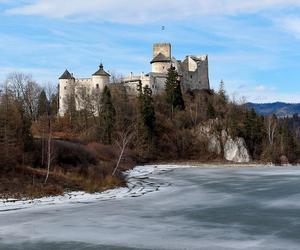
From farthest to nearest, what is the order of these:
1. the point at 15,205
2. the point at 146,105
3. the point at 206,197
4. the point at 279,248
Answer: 1. the point at 146,105
2. the point at 206,197
3. the point at 15,205
4. the point at 279,248

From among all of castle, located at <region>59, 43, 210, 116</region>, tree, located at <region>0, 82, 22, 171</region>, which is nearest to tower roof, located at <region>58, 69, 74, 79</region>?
castle, located at <region>59, 43, 210, 116</region>

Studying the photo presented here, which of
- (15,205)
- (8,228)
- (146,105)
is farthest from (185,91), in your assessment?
(8,228)

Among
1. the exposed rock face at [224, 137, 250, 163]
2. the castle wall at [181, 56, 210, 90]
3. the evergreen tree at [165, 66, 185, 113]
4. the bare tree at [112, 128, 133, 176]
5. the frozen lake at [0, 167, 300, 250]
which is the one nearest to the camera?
the frozen lake at [0, 167, 300, 250]

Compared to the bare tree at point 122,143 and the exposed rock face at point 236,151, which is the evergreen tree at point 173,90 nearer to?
the exposed rock face at point 236,151

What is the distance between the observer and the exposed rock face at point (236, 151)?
286ft

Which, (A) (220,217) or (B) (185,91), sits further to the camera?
(B) (185,91)

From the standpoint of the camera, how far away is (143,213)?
1008 inches

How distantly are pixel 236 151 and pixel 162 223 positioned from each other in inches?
2624

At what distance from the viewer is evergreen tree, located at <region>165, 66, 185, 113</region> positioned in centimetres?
9088

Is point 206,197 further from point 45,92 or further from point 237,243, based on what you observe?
point 45,92

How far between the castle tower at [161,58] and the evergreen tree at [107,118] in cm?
2482

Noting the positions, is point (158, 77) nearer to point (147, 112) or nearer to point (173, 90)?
point (173, 90)

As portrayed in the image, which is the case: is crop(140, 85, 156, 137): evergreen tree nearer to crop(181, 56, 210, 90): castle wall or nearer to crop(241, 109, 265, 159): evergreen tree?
crop(241, 109, 265, 159): evergreen tree

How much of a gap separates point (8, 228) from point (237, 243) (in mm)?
9745
